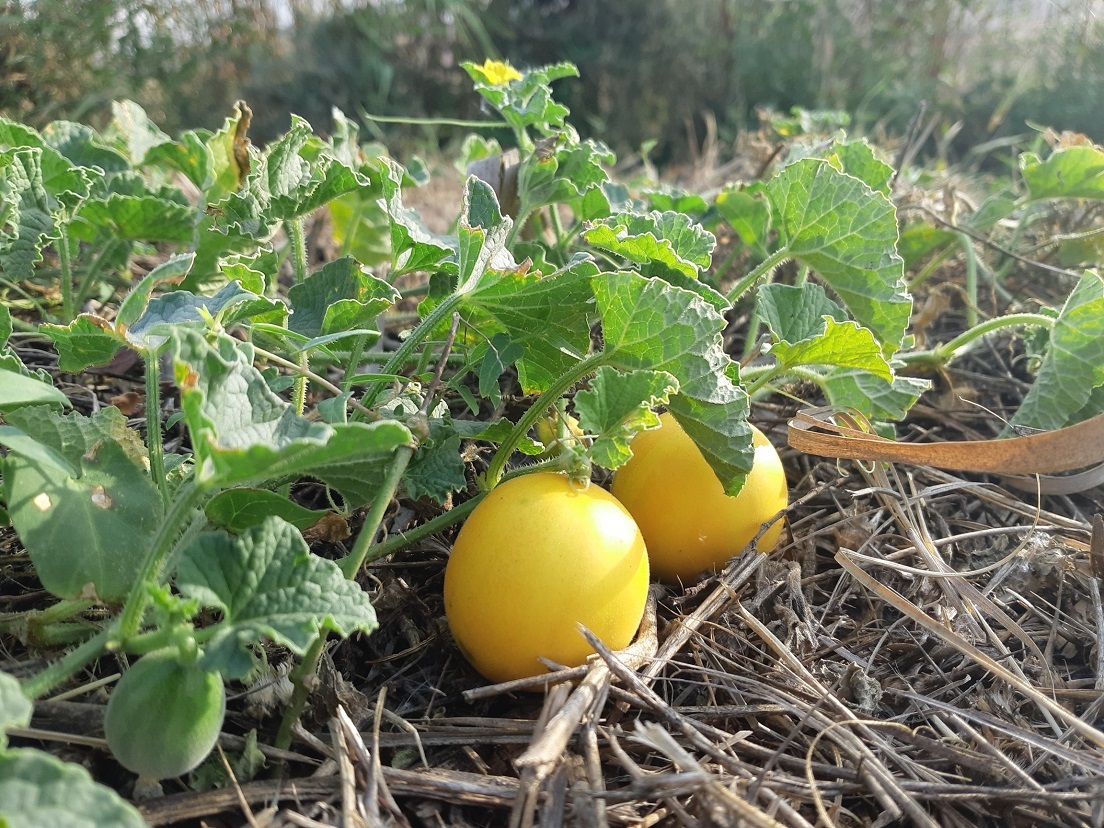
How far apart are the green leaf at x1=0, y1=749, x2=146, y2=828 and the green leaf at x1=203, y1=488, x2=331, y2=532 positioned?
39 cm

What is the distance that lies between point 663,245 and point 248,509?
75 centimetres

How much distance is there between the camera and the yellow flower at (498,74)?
1.99m

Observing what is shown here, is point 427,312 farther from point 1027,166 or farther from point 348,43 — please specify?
point 348,43

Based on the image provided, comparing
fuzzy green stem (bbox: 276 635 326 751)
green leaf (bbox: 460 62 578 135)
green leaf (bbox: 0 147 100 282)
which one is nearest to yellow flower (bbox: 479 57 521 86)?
green leaf (bbox: 460 62 578 135)

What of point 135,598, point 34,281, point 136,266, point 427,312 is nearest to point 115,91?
point 136,266

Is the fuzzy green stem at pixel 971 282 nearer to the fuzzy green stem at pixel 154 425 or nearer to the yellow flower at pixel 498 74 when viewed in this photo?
the yellow flower at pixel 498 74

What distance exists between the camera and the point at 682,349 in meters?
1.30

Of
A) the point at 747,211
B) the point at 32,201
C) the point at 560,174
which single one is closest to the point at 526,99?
the point at 560,174

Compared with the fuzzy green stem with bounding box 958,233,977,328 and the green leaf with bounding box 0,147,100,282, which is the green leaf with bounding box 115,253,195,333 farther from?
the fuzzy green stem with bounding box 958,233,977,328

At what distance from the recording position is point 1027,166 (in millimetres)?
2107

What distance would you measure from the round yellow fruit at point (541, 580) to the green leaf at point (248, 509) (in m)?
0.26

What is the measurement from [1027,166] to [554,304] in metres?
1.44

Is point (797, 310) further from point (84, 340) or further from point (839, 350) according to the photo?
point (84, 340)

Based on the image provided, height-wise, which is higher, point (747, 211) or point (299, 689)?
point (747, 211)
